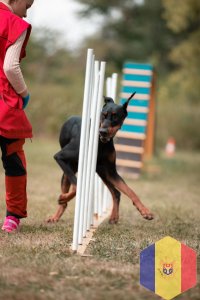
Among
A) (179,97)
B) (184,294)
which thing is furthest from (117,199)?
(179,97)

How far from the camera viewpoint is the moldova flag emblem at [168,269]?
290 centimetres

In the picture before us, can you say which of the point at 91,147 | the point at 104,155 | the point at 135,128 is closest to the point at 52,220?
the point at 104,155

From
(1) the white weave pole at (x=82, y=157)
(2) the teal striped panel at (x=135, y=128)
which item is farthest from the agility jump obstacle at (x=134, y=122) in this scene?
(1) the white weave pole at (x=82, y=157)

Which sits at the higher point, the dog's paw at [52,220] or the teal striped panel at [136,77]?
the teal striped panel at [136,77]

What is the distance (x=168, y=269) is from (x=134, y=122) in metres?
7.26

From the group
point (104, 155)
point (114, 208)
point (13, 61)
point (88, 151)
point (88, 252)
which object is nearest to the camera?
point (88, 252)

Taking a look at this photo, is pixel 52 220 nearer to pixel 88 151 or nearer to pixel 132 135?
pixel 88 151

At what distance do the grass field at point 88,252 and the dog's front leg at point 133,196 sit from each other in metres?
0.16

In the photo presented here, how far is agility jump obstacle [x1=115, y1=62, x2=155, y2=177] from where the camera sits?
1012 cm

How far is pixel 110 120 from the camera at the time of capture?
15.9 feet

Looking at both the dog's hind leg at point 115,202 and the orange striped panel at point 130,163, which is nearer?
the dog's hind leg at point 115,202

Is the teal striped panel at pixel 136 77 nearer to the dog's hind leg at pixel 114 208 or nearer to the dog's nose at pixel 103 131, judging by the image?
the dog's hind leg at pixel 114 208

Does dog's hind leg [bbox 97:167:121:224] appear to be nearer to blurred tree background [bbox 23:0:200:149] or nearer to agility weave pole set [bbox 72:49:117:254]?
agility weave pole set [bbox 72:49:117:254]

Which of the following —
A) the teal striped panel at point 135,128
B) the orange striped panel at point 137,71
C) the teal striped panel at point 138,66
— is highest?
the teal striped panel at point 138,66
